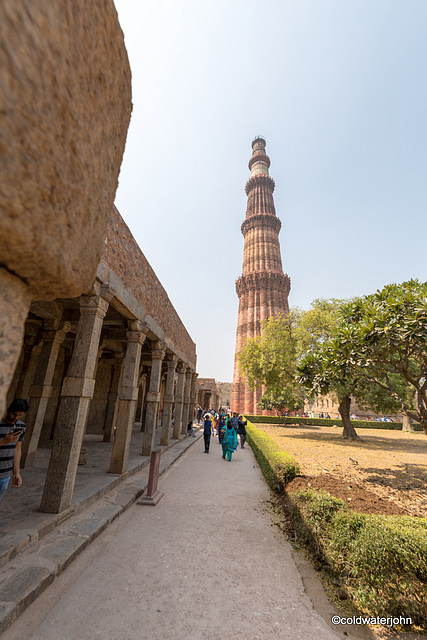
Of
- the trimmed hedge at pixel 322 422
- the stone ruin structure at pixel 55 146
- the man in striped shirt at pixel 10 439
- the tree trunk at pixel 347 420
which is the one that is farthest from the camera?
the trimmed hedge at pixel 322 422

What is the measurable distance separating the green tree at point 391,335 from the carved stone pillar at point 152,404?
491cm

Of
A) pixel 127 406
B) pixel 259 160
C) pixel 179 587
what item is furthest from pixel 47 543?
pixel 259 160

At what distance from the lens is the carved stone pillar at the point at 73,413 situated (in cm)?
404

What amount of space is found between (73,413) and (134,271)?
323cm

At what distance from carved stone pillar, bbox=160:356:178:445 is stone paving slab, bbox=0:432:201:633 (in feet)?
15.4

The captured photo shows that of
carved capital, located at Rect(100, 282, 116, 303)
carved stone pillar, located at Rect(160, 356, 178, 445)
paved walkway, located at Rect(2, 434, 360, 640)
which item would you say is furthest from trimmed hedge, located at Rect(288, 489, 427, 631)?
carved stone pillar, located at Rect(160, 356, 178, 445)

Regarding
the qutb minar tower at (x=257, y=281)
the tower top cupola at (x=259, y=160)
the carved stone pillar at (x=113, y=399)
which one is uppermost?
the tower top cupola at (x=259, y=160)

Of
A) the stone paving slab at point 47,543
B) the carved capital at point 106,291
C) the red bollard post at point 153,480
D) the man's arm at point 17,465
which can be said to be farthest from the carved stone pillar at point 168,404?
the man's arm at point 17,465

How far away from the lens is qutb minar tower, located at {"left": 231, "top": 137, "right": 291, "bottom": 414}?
38.0 meters

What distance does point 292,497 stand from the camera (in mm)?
4758

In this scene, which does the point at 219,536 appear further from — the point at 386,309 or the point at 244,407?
the point at 244,407

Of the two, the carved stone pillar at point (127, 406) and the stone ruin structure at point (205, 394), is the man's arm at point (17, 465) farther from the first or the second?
the stone ruin structure at point (205, 394)

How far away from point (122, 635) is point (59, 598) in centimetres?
82

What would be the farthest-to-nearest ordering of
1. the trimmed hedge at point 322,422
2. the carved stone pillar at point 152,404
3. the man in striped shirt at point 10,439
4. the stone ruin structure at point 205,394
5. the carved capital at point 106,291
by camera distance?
the stone ruin structure at point 205,394, the trimmed hedge at point 322,422, the carved stone pillar at point 152,404, the carved capital at point 106,291, the man in striped shirt at point 10,439
